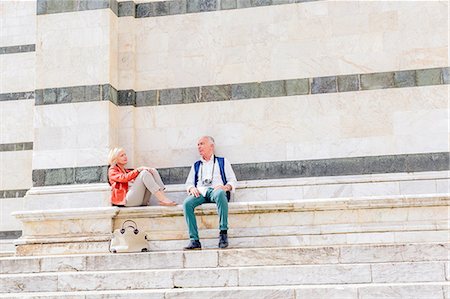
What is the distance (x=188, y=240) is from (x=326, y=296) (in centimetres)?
275

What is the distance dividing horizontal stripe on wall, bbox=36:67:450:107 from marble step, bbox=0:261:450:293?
2.93 m

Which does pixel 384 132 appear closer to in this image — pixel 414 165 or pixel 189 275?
pixel 414 165

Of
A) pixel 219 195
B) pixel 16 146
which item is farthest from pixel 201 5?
pixel 16 146

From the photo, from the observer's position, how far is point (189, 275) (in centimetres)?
680

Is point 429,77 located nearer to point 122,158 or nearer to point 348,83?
point 348,83

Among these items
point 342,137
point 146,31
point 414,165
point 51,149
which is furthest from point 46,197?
point 414,165

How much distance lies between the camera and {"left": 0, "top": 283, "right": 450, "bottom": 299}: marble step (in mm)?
6105

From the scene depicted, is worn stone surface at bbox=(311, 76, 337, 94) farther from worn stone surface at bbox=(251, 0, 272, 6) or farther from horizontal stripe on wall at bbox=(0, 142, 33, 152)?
horizontal stripe on wall at bbox=(0, 142, 33, 152)

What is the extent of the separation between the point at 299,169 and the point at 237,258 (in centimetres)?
200

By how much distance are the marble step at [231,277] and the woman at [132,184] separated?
176cm

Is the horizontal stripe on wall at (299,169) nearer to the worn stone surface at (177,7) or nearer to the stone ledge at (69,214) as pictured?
the stone ledge at (69,214)

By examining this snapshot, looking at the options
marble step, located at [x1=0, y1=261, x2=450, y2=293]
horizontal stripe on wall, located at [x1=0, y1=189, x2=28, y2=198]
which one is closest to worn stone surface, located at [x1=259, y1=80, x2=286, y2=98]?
marble step, located at [x1=0, y1=261, x2=450, y2=293]

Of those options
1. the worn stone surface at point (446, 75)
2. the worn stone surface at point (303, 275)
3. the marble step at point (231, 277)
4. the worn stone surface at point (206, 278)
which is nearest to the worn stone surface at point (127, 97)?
the marble step at point (231, 277)

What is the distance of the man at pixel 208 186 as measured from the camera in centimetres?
798
